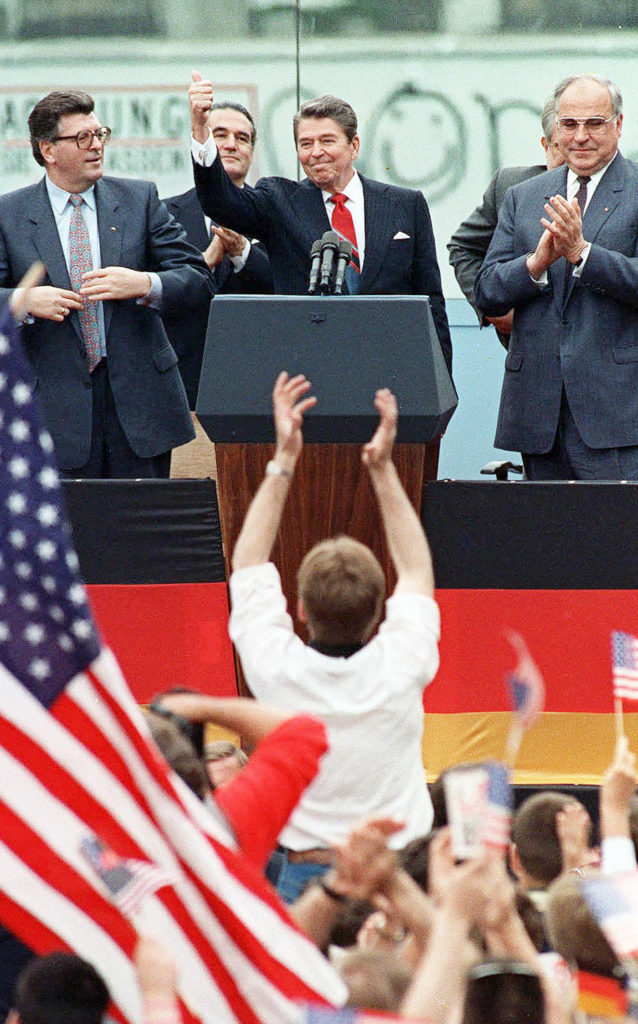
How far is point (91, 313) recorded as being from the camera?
17.5 ft

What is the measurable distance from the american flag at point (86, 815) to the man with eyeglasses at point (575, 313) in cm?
300

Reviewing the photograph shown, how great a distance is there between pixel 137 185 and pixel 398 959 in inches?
148

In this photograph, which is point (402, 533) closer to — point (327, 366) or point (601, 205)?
point (327, 366)

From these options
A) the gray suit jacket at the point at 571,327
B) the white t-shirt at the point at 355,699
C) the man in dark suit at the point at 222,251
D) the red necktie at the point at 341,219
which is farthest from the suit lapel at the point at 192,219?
the white t-shirt at the point at 355,699

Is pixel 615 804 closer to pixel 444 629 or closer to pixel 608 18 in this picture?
pixel 444 629

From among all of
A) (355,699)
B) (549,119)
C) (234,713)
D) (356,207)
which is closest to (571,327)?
(356,207)

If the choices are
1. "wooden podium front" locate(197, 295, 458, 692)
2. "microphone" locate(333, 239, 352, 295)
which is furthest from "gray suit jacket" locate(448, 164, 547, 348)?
"wooden podium front" locate(197, 295, 458, 692)

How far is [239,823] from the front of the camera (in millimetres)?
2572

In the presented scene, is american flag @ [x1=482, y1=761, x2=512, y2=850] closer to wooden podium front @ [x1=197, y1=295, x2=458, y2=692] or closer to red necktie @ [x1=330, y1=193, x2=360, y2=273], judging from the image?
wooden podium front @ [x1=197, y1=295, x2=458, y2=692]

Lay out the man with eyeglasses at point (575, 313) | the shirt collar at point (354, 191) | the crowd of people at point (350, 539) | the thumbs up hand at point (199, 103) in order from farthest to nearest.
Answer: the shirt collar at point (354, 191) < the man with eyeglasses at point (575, 313) < the thumbs up hand at point (199, 103) < the crowd of people at point (350, 539)

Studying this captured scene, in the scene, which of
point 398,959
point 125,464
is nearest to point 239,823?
point 398,959

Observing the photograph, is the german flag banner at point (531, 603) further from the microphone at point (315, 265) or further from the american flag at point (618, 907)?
the american flag at point (618, 907)

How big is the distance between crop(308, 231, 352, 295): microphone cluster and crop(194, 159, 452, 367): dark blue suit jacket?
2.76ft

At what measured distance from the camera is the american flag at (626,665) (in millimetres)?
2976
